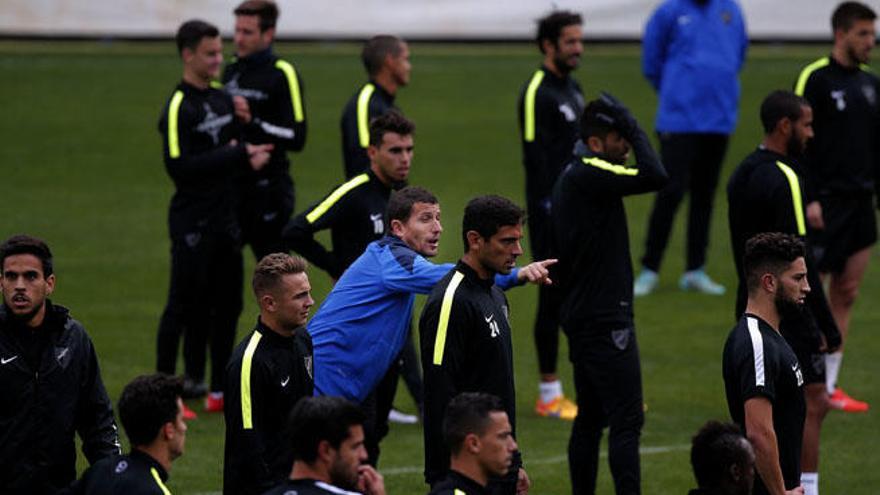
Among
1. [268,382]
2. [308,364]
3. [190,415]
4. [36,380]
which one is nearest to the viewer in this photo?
[36,380]

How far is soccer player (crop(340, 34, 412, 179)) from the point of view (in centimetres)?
1237

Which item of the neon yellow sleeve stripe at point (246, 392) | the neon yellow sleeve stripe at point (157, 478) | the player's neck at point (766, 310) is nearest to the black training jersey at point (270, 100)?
the neon yellow sleeve stripe at point (246, 392)

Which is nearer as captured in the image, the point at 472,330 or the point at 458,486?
the point at 458,486

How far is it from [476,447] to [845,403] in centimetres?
637

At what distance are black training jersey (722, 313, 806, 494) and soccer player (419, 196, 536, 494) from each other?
102 cm

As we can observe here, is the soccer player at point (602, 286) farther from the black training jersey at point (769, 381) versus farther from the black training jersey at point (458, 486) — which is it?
the black training jersey at point (458, 486)

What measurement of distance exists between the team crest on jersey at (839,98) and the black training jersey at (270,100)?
3787mm

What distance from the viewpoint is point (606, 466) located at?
456 inches

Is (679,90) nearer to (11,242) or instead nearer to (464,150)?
(464,150)

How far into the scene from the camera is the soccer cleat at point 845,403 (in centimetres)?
1266

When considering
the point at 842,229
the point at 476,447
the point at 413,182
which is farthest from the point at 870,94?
the point at 413,182

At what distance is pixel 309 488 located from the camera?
6629 mm

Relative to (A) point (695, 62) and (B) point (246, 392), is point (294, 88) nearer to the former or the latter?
(A) point (695, 62)

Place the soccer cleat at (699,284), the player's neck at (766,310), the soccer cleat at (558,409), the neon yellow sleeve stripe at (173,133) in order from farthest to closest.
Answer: the soccer cleat at (699,284)
the soccer cleat at (558,409)
the neon yellow sleeve stripe at (173,133)
the player's neck at (766,310)
